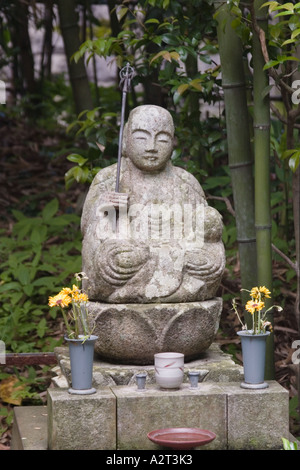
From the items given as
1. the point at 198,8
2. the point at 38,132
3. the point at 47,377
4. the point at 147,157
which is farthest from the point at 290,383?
the point at 38,132

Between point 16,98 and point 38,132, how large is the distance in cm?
108

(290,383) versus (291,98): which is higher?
(291,98)

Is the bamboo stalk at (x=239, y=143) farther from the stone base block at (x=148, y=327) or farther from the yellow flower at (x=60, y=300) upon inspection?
the yellow flower at (x=60, y=300)

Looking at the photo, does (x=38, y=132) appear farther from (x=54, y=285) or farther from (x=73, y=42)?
(x=54, y=285)

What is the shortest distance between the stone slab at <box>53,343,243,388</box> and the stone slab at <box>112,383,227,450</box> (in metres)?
0.25

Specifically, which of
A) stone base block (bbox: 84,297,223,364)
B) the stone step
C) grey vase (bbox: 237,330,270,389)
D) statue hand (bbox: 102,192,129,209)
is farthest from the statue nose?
the stone step

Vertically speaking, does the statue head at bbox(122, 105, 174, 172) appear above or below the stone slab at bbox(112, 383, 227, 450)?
above

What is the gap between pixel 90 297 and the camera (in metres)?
4.94

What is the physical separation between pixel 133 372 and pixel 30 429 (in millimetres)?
690

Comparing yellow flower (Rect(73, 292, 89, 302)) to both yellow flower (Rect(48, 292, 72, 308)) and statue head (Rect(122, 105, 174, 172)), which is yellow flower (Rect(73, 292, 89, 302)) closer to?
yellow flower (Rect(48, 292, 72, 308))

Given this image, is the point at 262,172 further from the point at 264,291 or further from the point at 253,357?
A: the point at 253,357

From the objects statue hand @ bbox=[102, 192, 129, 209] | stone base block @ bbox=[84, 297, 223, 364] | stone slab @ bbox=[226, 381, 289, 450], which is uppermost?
statue hand @ bbox=[102, 192, 129, 209]

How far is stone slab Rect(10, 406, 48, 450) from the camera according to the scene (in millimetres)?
4504

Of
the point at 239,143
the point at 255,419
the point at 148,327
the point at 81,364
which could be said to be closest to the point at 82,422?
the point at 81,364
